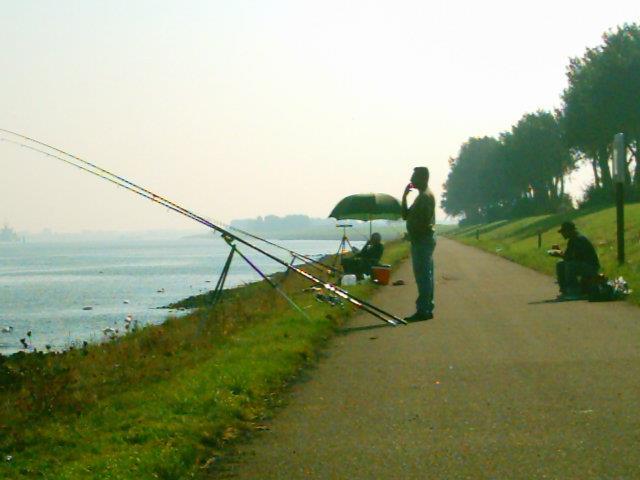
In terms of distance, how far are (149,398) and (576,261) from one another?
429 inches

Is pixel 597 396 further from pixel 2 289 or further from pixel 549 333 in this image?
pixel 2 289

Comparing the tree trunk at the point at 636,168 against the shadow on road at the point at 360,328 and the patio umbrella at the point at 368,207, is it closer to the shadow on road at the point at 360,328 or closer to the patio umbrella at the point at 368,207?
the patio umbrella at the point at 368,207

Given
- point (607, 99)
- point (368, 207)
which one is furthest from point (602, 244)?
point (607, 99)

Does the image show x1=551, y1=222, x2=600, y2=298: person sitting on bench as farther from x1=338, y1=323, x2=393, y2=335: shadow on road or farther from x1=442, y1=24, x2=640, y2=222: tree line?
x1=442, y1=24, x2=640, y2=222: tree line

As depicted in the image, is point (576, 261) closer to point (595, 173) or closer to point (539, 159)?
point (595, 173)

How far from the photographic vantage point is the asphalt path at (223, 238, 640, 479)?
6.59 metres

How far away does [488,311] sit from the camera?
669 inches

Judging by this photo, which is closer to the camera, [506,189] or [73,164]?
[73,164]

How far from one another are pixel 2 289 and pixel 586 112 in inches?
1457

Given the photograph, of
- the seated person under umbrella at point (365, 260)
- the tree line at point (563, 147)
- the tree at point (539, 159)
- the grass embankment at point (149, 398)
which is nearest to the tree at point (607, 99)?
the tree line at point (563, 147)

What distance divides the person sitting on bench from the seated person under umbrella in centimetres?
926

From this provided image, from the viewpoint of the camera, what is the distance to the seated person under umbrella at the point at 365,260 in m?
28.0

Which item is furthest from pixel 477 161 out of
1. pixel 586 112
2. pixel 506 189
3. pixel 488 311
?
pixel 488 311

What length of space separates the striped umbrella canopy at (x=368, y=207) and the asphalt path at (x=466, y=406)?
50.9 ft
